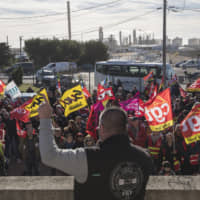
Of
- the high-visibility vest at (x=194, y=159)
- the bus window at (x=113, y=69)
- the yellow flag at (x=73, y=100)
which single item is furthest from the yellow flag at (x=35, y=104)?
the bus window at (x=113, y=69)

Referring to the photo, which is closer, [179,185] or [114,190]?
[114,190]

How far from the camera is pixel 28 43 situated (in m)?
51.4

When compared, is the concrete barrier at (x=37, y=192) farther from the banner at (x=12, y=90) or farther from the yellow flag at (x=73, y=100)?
the banner at (x=12, y=90)

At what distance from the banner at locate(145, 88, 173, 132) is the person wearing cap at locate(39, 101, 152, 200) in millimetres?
4734

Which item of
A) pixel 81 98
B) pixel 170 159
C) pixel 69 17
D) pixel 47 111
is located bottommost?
pixel 170 159

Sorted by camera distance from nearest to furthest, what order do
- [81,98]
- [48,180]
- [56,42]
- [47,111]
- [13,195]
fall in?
[47,111]
[13,195]
[48,180]
[81,98]
[56,42]

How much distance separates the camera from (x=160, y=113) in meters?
6.96

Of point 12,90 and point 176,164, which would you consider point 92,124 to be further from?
point 12,90

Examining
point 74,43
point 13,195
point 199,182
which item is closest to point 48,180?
point 13,195

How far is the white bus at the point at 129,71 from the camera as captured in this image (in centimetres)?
2519

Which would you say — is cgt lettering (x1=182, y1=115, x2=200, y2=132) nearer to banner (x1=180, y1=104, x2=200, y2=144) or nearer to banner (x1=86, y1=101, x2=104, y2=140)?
banner (x1=180, y1=104, x2=200, y2=144)

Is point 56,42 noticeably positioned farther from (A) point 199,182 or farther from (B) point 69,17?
(A) point 199,182

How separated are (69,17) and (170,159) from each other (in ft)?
164

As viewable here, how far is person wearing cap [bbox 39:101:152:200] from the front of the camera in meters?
1.95
